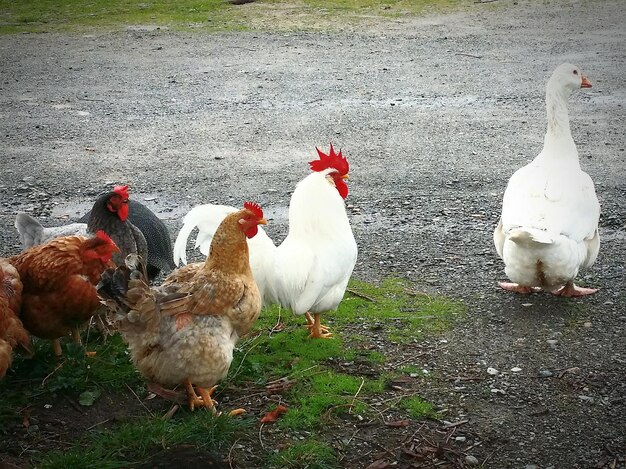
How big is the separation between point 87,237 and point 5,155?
440 cm

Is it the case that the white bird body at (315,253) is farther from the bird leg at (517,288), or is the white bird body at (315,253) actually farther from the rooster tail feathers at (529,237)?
the bird leg at (517,288)

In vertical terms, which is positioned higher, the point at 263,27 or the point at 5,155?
the point at 263,27

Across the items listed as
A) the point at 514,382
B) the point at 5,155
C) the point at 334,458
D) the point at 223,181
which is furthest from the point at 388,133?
the point at 334,458

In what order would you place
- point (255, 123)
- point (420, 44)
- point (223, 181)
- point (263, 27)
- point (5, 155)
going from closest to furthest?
point (223, 181) → point (5, 155) → point (255, 123) → point (420, 44) → point (263, 27)

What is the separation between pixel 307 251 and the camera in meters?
5.28

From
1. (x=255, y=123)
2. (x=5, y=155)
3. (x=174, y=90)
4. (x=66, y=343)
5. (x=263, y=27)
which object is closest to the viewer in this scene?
(x=66, y=343)

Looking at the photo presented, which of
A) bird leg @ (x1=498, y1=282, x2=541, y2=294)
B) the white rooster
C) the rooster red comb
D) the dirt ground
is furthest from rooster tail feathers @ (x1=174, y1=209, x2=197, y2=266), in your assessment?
bird leg @ (x1=498, y1=282, x2=541, y2=294)

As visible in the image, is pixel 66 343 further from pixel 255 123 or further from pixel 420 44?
pixel 420 44

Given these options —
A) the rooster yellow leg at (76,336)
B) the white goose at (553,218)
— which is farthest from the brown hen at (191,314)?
the white goose at (553,218)

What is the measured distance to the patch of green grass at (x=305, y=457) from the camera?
13.2ft

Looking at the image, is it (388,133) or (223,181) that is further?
(388,133)

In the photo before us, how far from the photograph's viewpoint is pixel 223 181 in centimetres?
808

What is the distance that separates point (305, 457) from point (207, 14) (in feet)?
40.8

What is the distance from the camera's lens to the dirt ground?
4.64m
